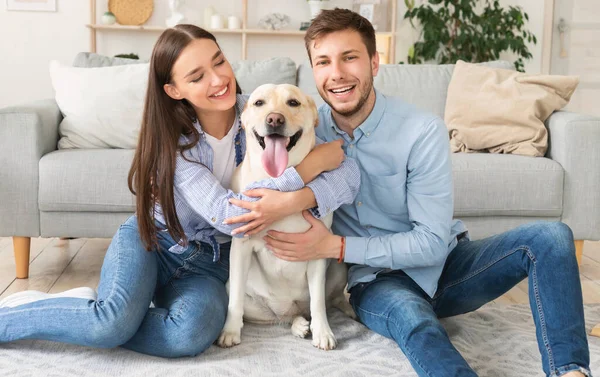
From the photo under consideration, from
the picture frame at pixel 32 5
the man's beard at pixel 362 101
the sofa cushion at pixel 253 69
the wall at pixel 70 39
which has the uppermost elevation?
the picture frame at pixel 32 5

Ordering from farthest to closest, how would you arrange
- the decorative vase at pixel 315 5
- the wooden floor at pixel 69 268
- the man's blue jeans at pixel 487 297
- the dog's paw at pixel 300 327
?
the decorative vase at pixel 315 5 < the wooden floor at pixel 69 268 < the dog's paw at pixel 300 327 < the man's blue jeans at pixel 487 297

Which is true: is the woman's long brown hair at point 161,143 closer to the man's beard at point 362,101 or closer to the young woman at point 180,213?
the young woman at point 180,213

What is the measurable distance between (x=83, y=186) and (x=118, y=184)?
135 mm

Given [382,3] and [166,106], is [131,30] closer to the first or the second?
[382,3]

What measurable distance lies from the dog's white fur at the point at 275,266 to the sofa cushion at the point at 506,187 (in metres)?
0.97

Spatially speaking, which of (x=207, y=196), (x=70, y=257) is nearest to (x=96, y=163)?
(x=70, y=257)

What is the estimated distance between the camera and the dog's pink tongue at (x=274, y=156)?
1.66m

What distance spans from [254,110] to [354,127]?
1.01 feet

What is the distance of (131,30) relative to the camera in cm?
540

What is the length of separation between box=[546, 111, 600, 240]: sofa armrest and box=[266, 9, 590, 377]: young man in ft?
3.42

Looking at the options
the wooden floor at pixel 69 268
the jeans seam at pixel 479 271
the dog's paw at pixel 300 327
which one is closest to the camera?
the jeans seam at pixel 479 271

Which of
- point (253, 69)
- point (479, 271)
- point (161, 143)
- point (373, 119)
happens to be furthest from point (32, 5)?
point (479, 271)

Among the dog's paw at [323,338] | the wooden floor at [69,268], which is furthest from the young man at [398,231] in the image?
the wooden floor at [69,268]

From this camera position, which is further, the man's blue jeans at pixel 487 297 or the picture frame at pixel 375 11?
the picture frame at pixel 375 11
